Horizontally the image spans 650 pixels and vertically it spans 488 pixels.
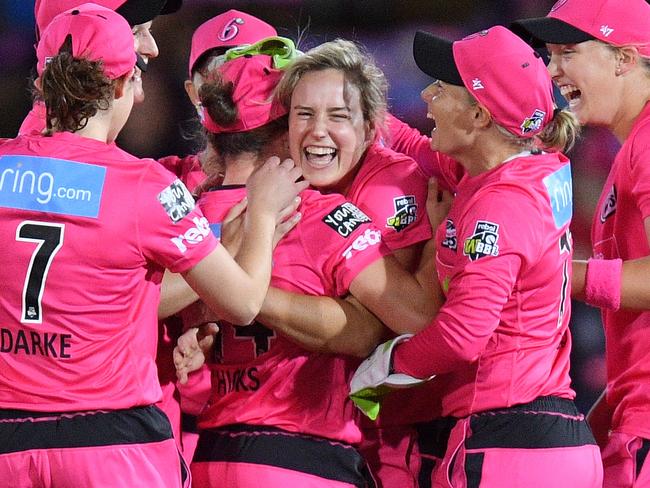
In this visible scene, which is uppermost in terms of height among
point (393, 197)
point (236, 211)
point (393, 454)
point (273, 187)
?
point (273, 187)

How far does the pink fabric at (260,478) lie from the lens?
2.50m

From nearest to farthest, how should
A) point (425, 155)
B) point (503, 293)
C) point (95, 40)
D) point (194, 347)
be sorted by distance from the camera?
point (95, 40), point (503, 293), point (194, 347), point (425, 155)

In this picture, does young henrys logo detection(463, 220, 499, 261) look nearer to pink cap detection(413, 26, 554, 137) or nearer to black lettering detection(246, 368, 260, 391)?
pink cap detection(413, 26, 554, 137)

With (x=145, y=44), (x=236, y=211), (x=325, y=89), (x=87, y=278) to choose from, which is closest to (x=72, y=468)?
(x=87, y=278)

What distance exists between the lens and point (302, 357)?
8.77 ft

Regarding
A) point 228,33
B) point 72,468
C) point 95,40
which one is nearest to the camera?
point 72,468

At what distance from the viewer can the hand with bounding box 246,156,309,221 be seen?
2.54 metres

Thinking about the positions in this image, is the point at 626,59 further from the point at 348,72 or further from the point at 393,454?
the point at 393,454

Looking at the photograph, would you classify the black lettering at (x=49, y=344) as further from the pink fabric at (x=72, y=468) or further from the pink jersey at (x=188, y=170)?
the pink jersey at (x=188, y=170)

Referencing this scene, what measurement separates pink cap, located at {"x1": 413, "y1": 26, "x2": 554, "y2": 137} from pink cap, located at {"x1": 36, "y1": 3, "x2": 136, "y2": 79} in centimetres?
91

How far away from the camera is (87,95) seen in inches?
91.3

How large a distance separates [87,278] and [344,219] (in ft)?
2.31

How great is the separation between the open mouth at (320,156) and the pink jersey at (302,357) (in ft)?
1.01

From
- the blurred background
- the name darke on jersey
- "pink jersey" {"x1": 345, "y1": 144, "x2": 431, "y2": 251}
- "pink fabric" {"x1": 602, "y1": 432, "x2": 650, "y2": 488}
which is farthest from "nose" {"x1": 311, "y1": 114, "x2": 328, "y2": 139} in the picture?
the blurred background
